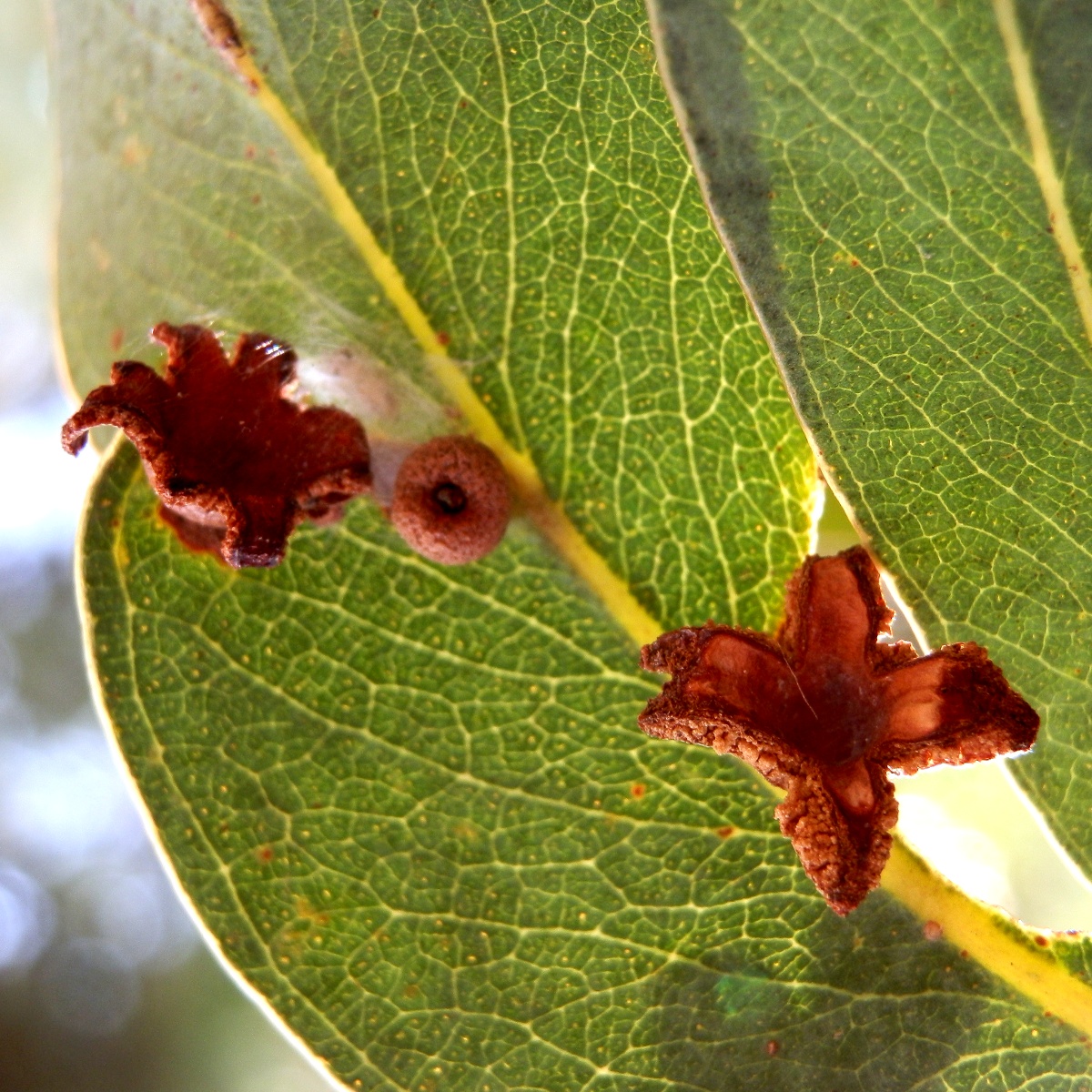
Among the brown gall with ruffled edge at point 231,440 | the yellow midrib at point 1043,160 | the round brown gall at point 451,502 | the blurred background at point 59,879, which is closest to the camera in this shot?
the yellow midrib at point 1043,160

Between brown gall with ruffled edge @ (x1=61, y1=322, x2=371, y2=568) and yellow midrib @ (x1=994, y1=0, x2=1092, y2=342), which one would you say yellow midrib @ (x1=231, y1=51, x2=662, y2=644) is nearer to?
brown gall with ruffled edge @ (x1=61, y1=322, x2=371, y2=568)

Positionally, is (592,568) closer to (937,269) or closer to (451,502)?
(451,502)

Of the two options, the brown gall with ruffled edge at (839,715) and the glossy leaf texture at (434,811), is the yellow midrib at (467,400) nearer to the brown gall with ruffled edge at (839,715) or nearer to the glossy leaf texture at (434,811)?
the glossy leaf texture at (434,811)

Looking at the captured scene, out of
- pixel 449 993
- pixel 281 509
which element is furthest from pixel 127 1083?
pixel 281 509

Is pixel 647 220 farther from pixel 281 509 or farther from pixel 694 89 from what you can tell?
pixel 281 509

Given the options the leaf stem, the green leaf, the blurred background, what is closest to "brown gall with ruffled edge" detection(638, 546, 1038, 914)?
the green leaf

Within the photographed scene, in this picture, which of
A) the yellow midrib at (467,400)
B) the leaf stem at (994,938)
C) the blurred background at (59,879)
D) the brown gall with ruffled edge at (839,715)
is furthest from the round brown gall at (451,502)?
the blurred background at (59,879)
